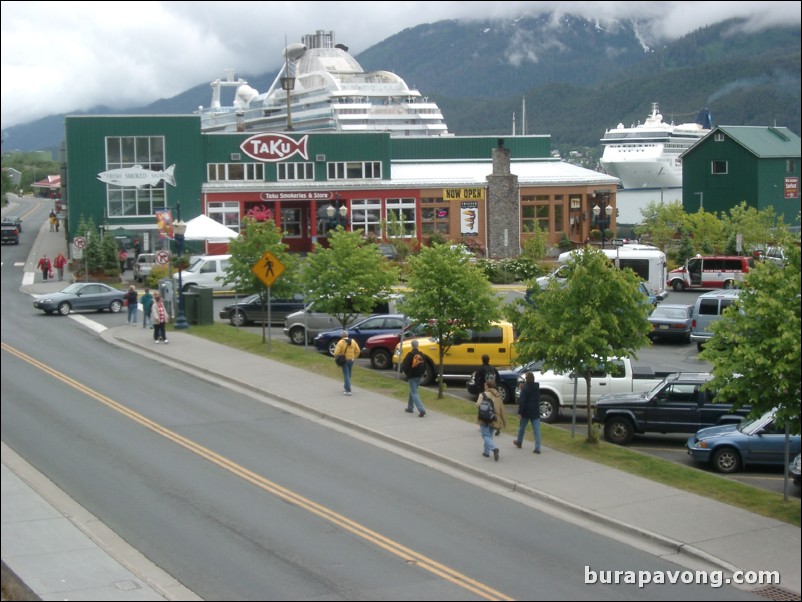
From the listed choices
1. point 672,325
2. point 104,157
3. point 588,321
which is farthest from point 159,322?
point 104,157

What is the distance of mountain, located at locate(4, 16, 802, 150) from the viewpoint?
24467mm

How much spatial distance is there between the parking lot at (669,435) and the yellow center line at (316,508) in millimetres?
6850

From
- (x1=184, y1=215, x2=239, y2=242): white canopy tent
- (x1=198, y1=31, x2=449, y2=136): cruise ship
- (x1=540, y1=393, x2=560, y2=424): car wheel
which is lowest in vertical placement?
(x1=540, y1=393, x2=560, y2=424): car wheel

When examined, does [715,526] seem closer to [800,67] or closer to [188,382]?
[800,67]

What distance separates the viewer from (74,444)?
→ 695 inches

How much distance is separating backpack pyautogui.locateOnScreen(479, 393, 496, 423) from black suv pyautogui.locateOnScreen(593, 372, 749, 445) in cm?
371

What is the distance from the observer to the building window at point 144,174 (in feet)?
186

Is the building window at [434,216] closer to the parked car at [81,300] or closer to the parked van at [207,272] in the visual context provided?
the parked van at [207,272]

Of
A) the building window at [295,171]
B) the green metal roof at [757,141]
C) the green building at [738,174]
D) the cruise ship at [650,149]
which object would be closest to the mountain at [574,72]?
the cruise ship at [650,149]

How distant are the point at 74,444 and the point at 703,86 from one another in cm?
2562

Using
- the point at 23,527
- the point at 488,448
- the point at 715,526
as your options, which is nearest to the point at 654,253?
the point at 488,448

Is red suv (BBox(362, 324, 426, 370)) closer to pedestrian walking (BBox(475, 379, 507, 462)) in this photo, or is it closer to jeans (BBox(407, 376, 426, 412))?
jeans (BBox(407, 376, 426, 412))

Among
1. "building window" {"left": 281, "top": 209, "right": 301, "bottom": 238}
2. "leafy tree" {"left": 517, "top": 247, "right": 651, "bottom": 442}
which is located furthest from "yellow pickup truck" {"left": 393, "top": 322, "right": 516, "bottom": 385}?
"building window" {"left": 281, "top": 209, "right": 301, "bottom": 238}

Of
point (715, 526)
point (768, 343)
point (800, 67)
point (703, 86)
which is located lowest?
point (715, 526)
